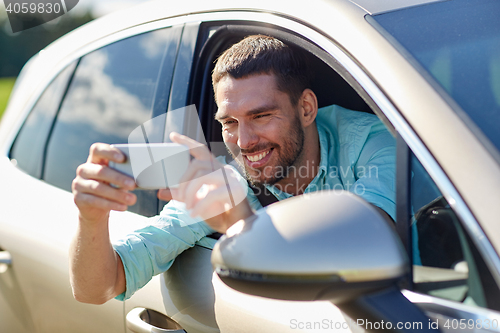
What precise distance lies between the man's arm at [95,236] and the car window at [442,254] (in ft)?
2.26

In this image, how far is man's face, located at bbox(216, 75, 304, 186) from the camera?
1.97m

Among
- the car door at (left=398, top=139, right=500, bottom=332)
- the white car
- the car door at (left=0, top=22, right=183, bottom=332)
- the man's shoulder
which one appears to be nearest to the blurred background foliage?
the car door at (left=0, top=22, right=183, bottom=332)

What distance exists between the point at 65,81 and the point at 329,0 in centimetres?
155

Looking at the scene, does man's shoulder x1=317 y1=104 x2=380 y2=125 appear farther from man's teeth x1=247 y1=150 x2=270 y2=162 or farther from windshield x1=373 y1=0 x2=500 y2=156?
windshield x1=373 y1=0 x2=500 y2=156

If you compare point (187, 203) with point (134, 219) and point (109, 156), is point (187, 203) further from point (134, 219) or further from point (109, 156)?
point (134, 219)

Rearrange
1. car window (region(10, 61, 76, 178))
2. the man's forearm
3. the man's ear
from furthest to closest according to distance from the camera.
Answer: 1. car window (region(10, 61, 76, 178))
2. the man's ear
3. the man's forearm

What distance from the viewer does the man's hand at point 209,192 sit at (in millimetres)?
1174

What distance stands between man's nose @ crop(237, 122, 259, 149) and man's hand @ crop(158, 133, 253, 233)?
73 centimetres

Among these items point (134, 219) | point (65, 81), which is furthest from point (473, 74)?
point (65, 81)

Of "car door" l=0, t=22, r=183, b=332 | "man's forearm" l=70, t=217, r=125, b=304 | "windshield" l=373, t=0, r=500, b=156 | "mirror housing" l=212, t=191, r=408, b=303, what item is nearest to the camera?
"mirror housing" l=212, t=191, r=408, b=303

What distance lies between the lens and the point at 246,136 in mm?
2004

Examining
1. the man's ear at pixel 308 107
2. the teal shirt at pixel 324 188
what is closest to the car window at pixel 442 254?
the teal shirt at pixel 324 188

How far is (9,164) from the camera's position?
2479 mm

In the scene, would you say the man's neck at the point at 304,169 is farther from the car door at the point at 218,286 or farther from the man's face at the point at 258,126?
the car door at the point at 218,286
